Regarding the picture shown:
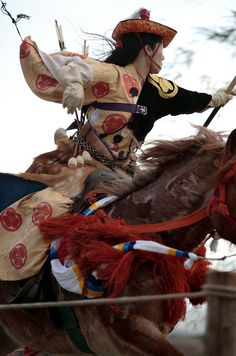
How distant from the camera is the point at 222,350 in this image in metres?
1.88

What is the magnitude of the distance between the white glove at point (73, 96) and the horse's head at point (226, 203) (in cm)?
106

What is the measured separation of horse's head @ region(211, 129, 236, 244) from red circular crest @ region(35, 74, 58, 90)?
4.62 feet

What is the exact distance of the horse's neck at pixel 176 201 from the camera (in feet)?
10.6

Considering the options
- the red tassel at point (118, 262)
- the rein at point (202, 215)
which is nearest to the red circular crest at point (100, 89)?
the red tassel at point (118, 262)

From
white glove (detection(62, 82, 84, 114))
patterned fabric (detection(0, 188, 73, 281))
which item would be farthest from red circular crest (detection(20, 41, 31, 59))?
patterned fabric (detection(0, 188, 73, 281))

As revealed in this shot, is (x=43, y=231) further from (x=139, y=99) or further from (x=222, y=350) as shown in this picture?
(x=222, y=350)

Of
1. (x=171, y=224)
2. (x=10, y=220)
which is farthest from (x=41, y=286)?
(x=171, y=224)

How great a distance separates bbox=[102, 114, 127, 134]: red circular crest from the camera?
4.02 metres

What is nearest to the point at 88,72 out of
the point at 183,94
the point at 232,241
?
the point at 183,94

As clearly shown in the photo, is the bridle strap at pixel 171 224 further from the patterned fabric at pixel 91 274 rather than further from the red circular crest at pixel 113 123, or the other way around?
the red circular crest at pixel 113 123

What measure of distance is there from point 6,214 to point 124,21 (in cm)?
146

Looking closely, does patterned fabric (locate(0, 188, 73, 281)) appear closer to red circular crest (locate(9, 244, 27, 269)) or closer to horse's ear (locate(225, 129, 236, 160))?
red circular crest (locate(9, 244, 27, 269))

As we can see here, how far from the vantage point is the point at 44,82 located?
13.2 feet

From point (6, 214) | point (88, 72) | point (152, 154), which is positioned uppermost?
point (88, 72)
